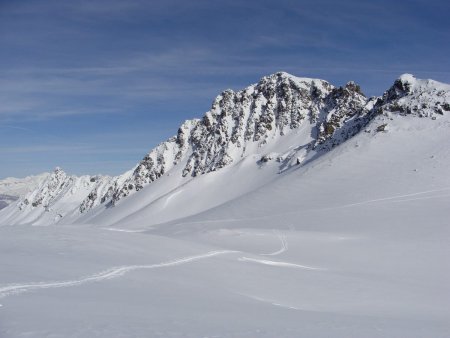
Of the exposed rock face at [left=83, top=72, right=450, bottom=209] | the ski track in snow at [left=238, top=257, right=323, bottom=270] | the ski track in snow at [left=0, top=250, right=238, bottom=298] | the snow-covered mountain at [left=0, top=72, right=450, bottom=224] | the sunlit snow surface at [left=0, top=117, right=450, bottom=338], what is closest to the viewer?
the sunlit snow surface at [left=0, top=117, right=450, bottom=338]

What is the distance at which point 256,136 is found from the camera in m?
127

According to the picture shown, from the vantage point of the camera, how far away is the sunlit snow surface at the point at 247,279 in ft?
30.8

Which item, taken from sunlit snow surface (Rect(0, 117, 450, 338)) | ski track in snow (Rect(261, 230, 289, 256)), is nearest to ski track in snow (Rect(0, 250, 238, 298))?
sunlit snow surface (Rect(0, 117, 450, 338))

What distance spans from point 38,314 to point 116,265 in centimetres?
639

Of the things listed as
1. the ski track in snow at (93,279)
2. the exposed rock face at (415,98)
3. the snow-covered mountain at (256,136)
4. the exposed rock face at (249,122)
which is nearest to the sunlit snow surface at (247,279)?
the ski track in snow at (93,279)

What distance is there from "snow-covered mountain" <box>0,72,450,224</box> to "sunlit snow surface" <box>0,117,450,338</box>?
41668mm

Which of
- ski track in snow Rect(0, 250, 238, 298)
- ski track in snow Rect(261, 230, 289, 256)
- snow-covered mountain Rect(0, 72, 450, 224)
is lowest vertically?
ski track in snow Rect(261, 230, 289, 256)

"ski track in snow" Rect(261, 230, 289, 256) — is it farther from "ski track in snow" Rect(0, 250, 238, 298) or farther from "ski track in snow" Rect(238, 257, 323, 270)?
"ski track in snow" Rect(0, 250, 238, 298)

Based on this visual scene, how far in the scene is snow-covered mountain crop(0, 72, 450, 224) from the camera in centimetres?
7651

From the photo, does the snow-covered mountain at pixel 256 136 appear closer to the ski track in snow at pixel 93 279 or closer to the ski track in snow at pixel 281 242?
the ski track in snow at pixel 281 242

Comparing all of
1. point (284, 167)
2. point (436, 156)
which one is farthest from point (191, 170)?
point (436, 156)

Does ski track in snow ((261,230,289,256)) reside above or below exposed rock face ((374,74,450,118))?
below

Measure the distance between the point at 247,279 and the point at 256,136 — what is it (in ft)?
369

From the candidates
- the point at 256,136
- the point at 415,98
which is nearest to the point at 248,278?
the point at 415,98
